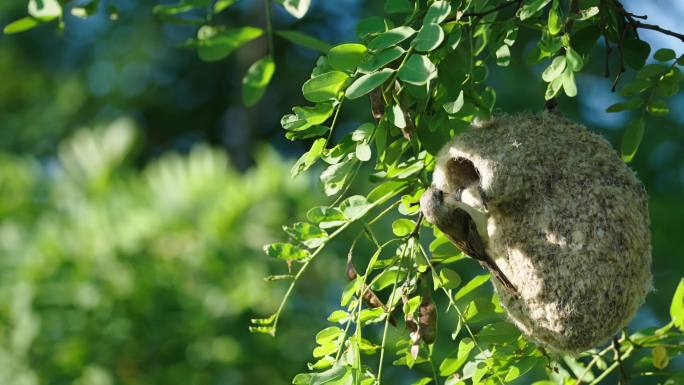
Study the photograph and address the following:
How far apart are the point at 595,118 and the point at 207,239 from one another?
2.02 meters

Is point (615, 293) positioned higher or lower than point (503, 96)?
higher

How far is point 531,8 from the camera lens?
1214 mm

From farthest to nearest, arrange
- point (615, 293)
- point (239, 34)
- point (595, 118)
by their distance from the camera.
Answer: point (595, 118)
point (239, 34)
point (615, 293)

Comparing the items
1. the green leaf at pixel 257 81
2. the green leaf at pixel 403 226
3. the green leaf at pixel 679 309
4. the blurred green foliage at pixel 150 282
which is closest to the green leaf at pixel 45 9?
the green leaf at pixel 257 81

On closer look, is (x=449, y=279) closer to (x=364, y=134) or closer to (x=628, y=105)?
(x=364, y=134)

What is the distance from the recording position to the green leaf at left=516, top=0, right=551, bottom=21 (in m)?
1.20

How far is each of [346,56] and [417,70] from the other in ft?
0.42

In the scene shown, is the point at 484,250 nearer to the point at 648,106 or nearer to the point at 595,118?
the point at 648,106

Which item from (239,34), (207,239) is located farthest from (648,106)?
(207,239)

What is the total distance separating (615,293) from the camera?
1.32m

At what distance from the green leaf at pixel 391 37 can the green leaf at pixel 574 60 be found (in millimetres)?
202

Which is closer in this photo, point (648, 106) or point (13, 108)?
point (648, 106)

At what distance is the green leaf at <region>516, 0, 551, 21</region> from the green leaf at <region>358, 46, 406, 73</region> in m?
0.17

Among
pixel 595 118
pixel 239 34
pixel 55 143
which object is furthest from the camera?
pixel 55 143
